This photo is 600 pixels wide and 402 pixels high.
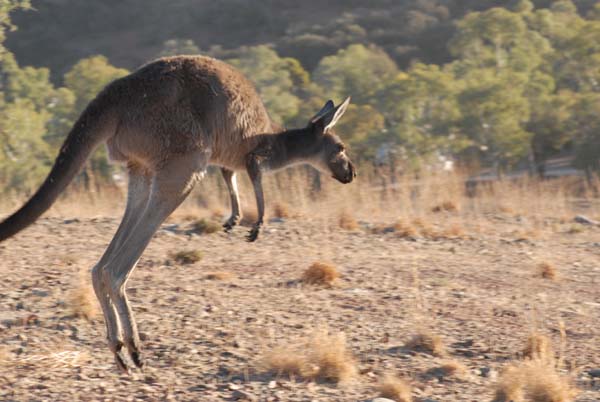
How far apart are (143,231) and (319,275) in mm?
2887

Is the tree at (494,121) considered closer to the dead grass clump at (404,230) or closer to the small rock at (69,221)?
the dead grass clump at (404,230)

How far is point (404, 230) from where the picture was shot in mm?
11766

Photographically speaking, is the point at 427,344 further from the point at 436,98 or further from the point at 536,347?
the point at 436,98

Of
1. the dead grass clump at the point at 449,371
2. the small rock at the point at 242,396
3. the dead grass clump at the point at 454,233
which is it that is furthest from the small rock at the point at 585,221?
the small rock at the point at 242,396

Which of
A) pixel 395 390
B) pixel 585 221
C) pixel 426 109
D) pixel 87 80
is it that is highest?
pixel 87 80

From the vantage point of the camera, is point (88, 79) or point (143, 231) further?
point (88, 79)

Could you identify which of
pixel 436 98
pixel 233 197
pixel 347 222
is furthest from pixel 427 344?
pixel 436 98

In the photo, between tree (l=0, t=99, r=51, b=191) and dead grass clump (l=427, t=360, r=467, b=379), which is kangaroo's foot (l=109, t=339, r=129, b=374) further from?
tree (l=0, t=99, r=51, b=191)

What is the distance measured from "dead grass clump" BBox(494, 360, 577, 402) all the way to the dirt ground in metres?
0.12

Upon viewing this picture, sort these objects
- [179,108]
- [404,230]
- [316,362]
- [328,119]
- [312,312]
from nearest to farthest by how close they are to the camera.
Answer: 1. [179,108]
2. [316,362]
3. [328,119]
4. [312,312]
5. [404,230]

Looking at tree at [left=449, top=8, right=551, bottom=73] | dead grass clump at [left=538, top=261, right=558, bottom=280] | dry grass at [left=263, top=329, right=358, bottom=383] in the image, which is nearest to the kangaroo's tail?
dry grass at [left=263, top=329, right=358, bottom=383]

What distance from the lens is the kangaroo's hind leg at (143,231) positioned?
6.03m

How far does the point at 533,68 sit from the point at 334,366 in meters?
26.8

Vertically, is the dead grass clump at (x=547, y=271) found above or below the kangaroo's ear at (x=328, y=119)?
below
